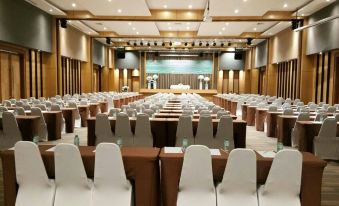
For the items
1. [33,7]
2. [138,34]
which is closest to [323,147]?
[33,7]

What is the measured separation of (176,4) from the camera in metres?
15.2

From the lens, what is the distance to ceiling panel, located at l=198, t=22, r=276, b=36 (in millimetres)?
17844

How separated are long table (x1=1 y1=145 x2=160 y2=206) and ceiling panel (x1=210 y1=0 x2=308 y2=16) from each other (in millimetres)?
10994

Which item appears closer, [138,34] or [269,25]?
[269,25]

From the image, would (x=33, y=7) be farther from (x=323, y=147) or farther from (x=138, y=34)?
(x=323, y=147)

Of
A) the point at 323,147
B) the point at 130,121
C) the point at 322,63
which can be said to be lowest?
the point at 323,147

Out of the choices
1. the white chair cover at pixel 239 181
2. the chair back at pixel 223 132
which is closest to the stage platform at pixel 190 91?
the chair back at pixel 223 132

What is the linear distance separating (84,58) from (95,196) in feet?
63.6

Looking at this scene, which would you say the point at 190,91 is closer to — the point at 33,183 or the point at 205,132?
the point at 205,132

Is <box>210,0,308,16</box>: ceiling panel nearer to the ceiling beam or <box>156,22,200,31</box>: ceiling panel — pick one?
the ceiling beam

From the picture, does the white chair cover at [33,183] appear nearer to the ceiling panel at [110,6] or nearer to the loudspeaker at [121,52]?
the ceiling panel at [110,6]

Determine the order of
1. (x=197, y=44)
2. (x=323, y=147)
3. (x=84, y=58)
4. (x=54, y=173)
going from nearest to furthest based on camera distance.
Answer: (x=54, y=173), (x=323, y=147), (x=84, y=58), (x=197, y=44)

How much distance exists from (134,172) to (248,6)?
479 inches

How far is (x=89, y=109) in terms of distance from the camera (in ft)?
42.1
